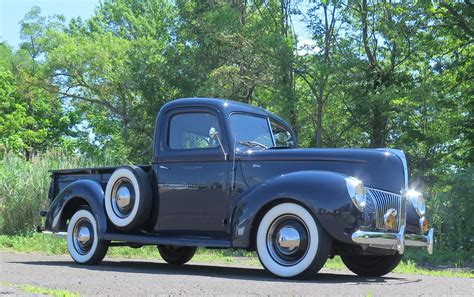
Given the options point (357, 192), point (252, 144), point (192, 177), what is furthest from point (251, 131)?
point (357, 192)

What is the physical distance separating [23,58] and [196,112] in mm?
34682

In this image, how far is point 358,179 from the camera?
6906 mm

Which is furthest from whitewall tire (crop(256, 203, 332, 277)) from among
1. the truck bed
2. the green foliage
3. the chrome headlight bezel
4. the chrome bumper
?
the green foliage

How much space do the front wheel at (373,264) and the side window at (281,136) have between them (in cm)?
177

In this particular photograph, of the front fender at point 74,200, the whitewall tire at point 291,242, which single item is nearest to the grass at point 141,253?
the front fender at point 74,200

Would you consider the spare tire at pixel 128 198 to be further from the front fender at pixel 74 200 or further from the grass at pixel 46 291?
the grass at pixel 46 291

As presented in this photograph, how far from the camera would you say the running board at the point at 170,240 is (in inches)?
287

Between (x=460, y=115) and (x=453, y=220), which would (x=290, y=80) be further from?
(x=453, y=220)

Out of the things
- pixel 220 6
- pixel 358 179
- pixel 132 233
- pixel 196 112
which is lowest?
pixel 132 233

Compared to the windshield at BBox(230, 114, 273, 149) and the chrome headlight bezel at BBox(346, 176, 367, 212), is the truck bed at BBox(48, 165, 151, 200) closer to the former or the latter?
the windshield at BBox(230, 114, 273, 149)

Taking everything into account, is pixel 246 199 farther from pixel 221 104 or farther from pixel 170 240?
pixel 221 104

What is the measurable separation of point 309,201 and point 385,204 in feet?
3.01

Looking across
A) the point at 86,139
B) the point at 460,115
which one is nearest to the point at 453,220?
the point at 460,115

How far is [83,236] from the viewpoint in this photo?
880 centimetres
